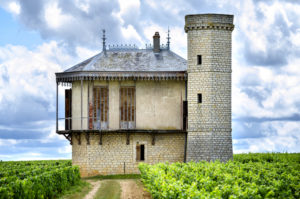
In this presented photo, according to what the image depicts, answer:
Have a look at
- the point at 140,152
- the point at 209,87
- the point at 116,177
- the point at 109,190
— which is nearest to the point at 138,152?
the point at 140,152

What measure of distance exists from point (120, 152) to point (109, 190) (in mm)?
7105

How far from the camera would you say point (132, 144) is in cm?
3372

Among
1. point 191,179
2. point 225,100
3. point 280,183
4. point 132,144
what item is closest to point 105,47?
point 132,144

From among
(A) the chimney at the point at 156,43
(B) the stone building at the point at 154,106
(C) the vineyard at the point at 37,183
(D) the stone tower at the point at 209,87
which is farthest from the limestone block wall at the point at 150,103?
(C) the vineyard at the point at 37,183

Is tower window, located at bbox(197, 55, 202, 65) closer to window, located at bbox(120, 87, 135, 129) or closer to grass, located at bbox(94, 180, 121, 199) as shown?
window, located at bbox(120, 87, 135, 129)

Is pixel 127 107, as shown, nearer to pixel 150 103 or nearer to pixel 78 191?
pixel 150 103

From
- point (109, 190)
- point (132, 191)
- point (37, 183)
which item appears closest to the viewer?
point (37, 183)

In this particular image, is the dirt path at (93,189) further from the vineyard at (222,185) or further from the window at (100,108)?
the window at (100,108)

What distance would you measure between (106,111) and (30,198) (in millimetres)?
13798

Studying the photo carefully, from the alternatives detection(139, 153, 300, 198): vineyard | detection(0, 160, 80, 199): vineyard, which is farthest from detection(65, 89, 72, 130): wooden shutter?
detection(139, 153, 300, 198): vineyard

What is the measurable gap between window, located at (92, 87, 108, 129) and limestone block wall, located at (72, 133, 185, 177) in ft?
2.68

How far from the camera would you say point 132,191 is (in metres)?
25.9

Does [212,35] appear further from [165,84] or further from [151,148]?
[151,148]

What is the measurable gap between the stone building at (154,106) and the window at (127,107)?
47mm
